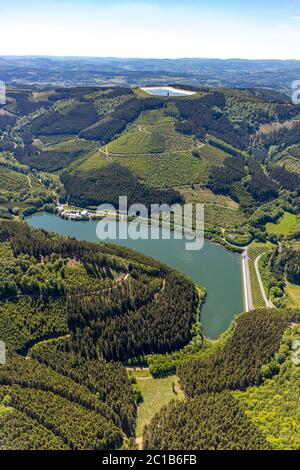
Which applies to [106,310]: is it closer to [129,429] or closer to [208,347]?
[208,347]

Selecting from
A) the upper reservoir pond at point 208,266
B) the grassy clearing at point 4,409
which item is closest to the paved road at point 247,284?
the upper reservoir pond at point 208,266

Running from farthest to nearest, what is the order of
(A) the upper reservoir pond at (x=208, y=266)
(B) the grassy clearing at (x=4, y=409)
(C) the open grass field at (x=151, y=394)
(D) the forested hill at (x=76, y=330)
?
1. (A) the upper reservoir pond at (x=208, y=266)
2. (C) the open grass field at (x=151, y=394)
3. (D) the forested hill at (x=76, y=330)
4. (B) the grassy clearing at (x=4, y=409)

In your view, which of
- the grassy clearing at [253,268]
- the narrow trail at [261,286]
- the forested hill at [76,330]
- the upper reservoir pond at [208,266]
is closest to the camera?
the forested hill at [76,330]

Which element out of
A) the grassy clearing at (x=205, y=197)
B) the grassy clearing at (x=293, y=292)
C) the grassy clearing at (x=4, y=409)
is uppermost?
the grassy clearing at (x=205, y=197)

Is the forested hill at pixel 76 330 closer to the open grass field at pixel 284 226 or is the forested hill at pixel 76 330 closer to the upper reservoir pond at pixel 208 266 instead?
the upper reservoir pond at pixel 208 266

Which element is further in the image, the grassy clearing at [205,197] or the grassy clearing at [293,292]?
the grassy clearing at [205,197]

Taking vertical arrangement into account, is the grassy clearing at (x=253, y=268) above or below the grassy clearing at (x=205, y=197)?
below
